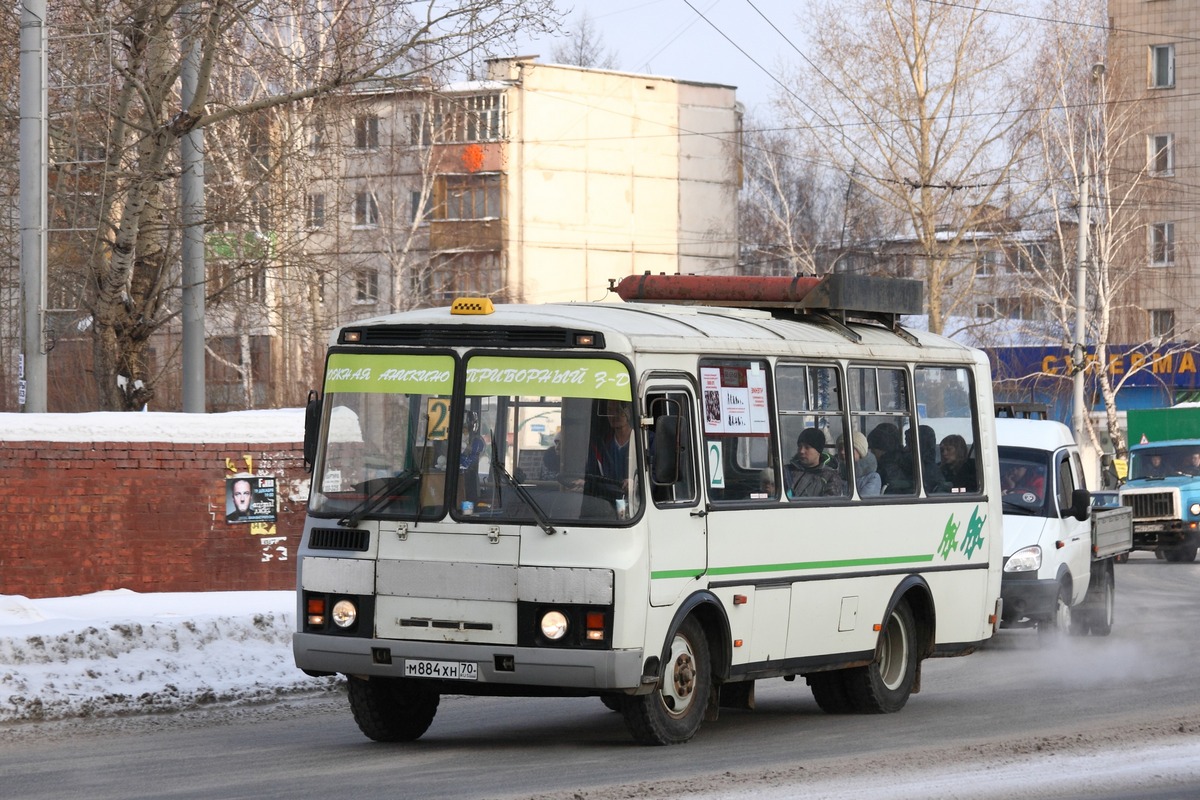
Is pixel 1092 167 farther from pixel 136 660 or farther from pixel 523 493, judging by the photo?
pixel 523 493

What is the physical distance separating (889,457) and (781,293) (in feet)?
4.22

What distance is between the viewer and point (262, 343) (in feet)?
185

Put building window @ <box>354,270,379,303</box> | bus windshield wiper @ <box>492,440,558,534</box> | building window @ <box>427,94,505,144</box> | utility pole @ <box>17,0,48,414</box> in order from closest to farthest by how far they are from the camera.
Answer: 1. bus windshield wiper @ <box>492,440,558,534</box>
2. utility pole @ <box>17,0,48,414</box>
3. building window @ <box>427,94,505,144</box>
4. building window @ <box>354,270,379,303</box>

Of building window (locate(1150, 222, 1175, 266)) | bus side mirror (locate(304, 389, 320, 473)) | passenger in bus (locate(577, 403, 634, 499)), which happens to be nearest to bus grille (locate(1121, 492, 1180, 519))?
passenger in bus (locate(577, 403, 634, 499))

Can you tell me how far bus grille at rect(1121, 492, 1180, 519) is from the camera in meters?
31.3

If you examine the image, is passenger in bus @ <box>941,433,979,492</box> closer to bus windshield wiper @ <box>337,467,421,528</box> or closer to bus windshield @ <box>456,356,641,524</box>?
bus windshield @ <box>456,356,641,524</box>

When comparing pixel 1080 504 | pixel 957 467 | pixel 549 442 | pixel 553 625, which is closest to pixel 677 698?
pixel 553 625

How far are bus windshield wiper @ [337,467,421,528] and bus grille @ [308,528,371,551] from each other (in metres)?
0.05

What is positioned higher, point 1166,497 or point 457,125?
point 457,125

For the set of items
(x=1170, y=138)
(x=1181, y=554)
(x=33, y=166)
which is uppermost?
(x=1170, y=138)

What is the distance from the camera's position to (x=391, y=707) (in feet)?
35.0

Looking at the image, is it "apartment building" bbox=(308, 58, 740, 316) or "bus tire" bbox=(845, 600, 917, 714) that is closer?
"bus tire" bbox=(845, 600, 917, 714)

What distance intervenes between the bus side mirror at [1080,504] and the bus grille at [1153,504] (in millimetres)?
14863

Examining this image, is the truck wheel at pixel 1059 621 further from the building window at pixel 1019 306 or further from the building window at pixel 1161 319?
the building window at pixel 1161 319
